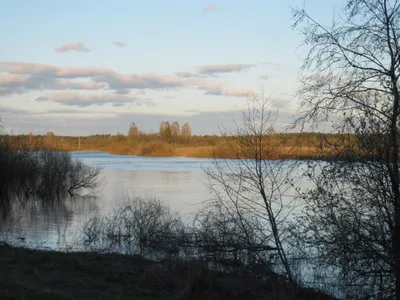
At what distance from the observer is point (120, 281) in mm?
10391

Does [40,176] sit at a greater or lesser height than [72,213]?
greater

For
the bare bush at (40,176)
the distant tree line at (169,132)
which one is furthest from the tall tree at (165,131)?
the bare bush at (40,176)

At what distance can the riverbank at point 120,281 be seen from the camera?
8672 mm

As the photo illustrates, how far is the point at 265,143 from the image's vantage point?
11.0 m

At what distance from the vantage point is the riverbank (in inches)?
341

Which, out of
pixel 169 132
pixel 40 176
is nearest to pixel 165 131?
pixel 169 132

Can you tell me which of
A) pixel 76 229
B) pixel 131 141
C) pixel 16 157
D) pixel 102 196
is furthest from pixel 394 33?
pixel 131 141

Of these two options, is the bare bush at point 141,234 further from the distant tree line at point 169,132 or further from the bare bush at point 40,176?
Result: the distant tree line at point 169,132

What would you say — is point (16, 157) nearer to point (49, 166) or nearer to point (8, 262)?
point (49, 166)

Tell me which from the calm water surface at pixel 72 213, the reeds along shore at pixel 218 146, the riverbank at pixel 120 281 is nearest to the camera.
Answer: the riverbank at pixel 120 281

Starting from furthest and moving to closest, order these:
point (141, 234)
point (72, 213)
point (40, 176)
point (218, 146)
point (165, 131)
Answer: point (165, 131) < point (40, 176) < point (72, 213) < point (141, 234) < point (218, 146)

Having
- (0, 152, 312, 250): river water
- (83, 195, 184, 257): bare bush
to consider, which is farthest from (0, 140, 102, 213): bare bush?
(83, 195, 184, 257): bare bush

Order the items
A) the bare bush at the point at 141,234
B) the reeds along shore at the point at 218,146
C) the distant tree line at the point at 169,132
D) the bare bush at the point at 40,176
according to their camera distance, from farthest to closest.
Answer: the distant tree line at the point at 169,132 < the bare bush at the point at 40,176 < the bare bush at the point at 141,234 < the reeds along shore at the point at 218,146

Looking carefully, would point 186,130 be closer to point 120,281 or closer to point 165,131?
point 165,131
